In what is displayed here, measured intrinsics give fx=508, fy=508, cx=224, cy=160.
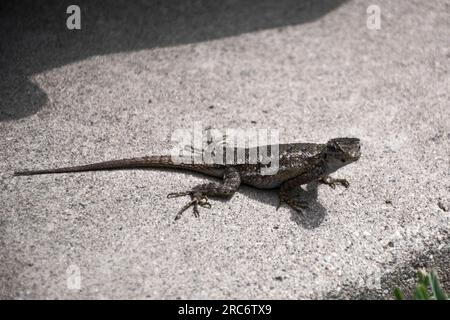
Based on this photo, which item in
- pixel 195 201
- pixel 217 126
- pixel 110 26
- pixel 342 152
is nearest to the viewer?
pixel 342 152

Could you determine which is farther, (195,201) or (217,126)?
(217,126)

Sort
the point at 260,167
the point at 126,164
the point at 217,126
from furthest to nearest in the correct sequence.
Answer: the point at 217,126 < the point at 126,164 < the point at 260,167

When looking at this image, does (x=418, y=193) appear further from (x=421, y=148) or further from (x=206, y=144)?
(x=206, y=144)

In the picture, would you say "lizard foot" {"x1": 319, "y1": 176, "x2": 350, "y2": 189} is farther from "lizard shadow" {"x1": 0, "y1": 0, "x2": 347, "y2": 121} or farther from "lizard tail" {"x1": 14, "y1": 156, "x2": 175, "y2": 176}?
"lizard shadow" {"x1": 0, "y1": 0, "x2": 347, "y2": 121}

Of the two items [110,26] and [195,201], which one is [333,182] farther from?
[110,26]

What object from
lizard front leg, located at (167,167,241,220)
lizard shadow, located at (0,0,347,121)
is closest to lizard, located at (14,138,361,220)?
lizard front leg, located at (167,167,241,220)

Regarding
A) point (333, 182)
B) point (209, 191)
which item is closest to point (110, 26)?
point (209, 191)

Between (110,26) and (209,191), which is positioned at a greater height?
(110,26)
